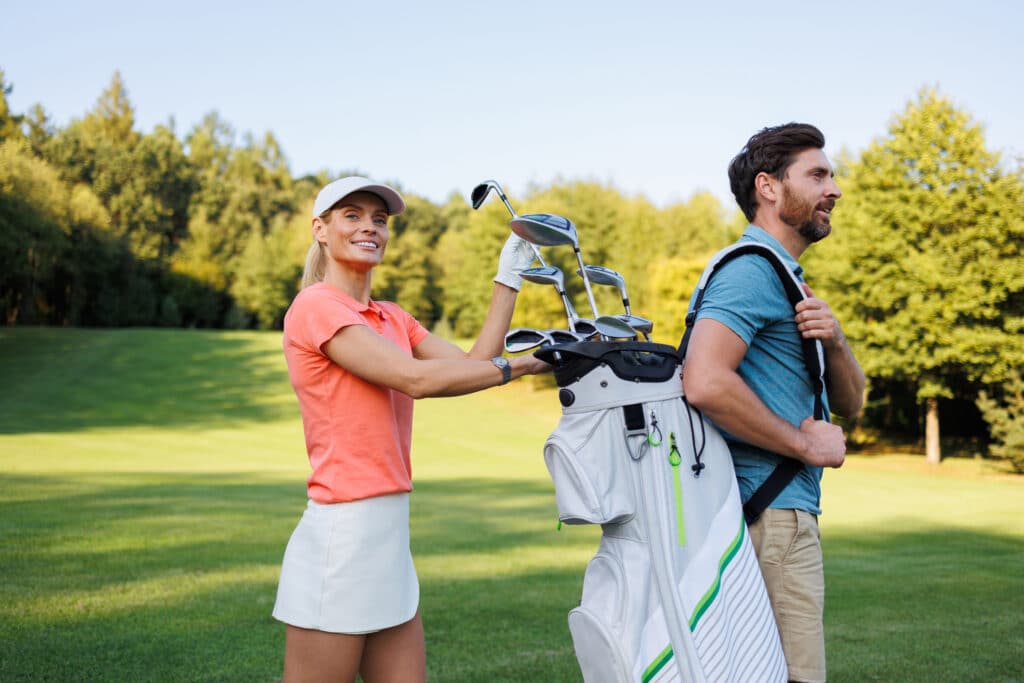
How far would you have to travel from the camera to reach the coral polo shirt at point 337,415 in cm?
292

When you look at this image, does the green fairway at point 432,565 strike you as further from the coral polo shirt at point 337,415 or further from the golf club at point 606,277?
the golf club at point 606,277

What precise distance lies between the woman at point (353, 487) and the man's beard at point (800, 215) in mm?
978

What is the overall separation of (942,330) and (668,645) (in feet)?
97.2

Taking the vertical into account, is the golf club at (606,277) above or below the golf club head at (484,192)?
below

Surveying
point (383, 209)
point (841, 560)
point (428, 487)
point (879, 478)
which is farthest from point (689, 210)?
point (383, 209)

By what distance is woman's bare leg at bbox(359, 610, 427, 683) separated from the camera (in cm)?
311

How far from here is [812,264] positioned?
35.6 m

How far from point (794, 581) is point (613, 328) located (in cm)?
99

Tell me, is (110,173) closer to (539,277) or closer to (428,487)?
(428,487)

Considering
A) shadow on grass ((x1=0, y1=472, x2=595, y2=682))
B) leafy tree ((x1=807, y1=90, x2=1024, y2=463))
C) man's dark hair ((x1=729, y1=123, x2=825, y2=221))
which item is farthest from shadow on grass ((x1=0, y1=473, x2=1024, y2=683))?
leafy tree ((x1=807, y1=90, x2=1024, y2=463))

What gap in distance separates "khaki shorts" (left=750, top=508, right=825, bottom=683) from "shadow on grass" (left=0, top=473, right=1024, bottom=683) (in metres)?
3.02

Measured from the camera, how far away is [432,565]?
970 cm

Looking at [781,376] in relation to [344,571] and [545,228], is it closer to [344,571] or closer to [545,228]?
[545,228]

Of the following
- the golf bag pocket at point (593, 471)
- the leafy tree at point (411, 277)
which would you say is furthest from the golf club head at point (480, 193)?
the leafy tree at point (411, 277)
